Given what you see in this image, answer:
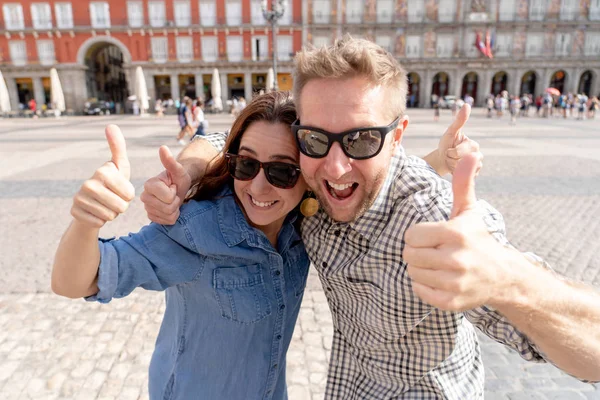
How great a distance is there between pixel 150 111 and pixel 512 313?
38645 millimetres

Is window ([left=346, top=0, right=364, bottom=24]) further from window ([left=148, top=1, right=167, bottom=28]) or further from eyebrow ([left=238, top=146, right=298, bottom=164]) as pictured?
eyebrow ([left=238, top=146, right=298, bottom=164])

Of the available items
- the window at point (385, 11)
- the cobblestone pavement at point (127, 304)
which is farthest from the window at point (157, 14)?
the cobblestone pavement at point (127, 304)

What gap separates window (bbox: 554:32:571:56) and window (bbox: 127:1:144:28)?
117 feet

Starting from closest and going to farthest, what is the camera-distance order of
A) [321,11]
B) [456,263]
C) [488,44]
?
[456,263]
[488,44]
[321,11]

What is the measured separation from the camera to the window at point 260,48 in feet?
119

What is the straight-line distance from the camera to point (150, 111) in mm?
36375

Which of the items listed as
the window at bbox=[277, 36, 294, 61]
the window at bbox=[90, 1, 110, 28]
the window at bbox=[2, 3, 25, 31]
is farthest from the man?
the window at bbox=[2, 3, 25, 31]

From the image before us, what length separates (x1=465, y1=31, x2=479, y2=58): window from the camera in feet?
119

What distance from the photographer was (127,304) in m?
3.87

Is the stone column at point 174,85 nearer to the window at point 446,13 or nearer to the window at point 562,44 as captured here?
the window at point 446,13

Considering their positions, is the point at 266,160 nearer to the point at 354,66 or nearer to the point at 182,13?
the point at 354,66

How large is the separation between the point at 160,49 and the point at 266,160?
38.8 metres

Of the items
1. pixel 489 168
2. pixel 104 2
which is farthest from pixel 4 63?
pixel 489 168

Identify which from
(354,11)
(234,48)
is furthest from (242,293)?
(354,11)
